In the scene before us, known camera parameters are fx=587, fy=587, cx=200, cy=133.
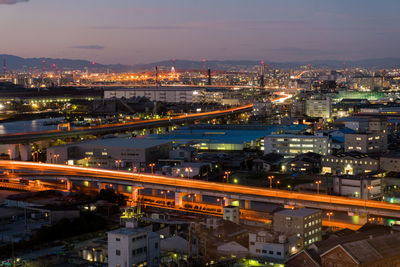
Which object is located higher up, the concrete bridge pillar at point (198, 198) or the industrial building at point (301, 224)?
the industrial building at point (301, 224)

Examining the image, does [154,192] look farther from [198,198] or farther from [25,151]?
[25,151]

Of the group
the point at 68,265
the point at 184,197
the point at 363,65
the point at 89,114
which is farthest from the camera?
the point at 363,65

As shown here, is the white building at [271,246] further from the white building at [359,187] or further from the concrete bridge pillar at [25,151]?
the concrete bridge pillar at [25,151]

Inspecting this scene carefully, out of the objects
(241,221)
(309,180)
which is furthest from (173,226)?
(309,180)

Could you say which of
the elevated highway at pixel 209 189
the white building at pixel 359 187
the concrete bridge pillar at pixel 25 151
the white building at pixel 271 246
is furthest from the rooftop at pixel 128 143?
the white building at pixel 271 246

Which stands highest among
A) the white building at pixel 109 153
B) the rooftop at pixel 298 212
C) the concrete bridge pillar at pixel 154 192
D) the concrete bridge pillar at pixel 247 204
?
the rooftop at pixel 298 212

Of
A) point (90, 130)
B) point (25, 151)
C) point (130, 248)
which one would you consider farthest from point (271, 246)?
point (90, 130)

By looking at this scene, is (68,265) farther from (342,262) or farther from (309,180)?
(309,180)
